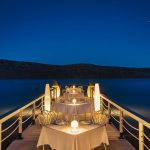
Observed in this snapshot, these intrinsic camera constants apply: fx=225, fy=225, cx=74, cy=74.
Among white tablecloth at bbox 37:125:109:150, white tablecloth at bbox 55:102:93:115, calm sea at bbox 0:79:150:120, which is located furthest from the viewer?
calm sea at bbox 0:79:150:120

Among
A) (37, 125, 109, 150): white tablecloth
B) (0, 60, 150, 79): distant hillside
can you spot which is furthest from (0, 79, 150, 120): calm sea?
(0, 60, 150, 79): distant hillside

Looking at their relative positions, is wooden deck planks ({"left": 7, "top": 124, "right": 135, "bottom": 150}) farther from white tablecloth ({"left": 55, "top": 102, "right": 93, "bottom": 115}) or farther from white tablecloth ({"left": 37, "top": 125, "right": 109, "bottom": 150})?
white tablecloth ({"left": 55, "top": 102, "right": 93, "bottom": 115})

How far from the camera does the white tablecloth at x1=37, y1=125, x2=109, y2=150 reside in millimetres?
3617

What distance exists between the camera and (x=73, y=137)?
3602 mm

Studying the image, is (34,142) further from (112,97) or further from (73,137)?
(112,97)

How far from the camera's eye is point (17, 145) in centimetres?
490

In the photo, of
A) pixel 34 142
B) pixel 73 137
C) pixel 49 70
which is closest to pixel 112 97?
pixel 34 142

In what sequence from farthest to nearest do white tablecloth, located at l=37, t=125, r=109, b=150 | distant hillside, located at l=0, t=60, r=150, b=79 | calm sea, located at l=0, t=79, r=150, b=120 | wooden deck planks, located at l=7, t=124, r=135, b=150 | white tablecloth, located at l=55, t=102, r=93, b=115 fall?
1. distant hillside, located at l=0, t=60, r=150, b=79
2. calm sea, located at l=0, t=79, r=150, b=120
3. white tablecloth, located at l=55, t=102, r=93, b=115
4. wooden deck planks, located at l=7, t=124, r=135, b=150
5. white tablecloth, located at l=37, t=125, r=109, b=150

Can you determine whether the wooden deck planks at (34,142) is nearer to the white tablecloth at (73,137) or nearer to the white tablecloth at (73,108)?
the white tablecloth at (73,137)

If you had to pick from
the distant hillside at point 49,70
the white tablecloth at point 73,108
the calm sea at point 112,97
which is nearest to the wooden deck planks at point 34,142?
the white tablecloth at point 73,108

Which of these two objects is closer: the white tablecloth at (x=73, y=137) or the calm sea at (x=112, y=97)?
the white tablecloth at (x=73, y=137)

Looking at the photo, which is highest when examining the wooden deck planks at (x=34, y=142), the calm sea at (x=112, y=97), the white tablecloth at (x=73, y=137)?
the white tablecloth at (x=73, y=137)

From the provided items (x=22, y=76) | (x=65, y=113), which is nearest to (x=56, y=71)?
(x=22, y=76)

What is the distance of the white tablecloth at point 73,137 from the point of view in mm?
3617
